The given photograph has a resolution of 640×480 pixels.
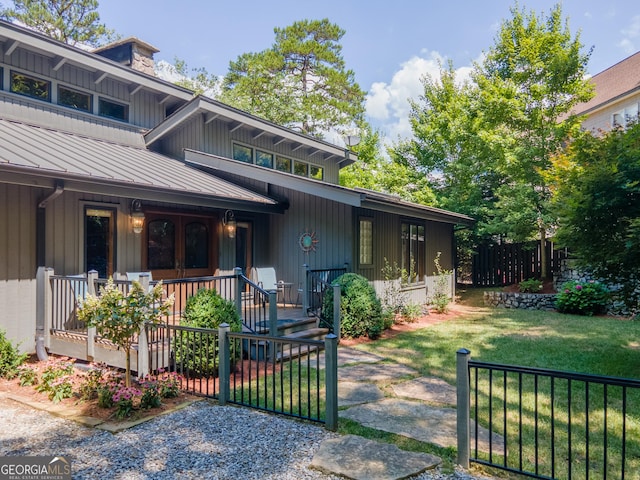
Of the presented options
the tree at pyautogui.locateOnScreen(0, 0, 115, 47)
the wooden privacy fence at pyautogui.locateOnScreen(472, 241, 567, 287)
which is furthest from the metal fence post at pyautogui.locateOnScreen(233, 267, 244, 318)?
the tree at pyautogui.locateOnScreen(0, 0, 115, 47)

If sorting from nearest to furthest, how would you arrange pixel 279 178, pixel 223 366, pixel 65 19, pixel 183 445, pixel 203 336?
pixel 183 445, pixel 223 366, pixel 203 336, pixel 279 178, pixel 65 19

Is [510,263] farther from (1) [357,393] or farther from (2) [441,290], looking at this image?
(1) [357,393]

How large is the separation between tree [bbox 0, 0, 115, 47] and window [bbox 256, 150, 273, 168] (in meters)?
15.3

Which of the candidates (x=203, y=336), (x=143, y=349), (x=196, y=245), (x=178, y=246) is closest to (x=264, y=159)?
(x=196, y=245)

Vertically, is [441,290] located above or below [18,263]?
below

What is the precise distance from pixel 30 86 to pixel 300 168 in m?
7.37

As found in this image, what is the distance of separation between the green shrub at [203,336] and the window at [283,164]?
282 inches

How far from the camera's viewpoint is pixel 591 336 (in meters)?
8.42

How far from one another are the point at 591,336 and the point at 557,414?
4.95 meters

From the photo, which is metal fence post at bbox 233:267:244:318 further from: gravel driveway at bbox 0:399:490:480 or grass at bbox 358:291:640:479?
gravel driveway at bbox 0:399:490:480

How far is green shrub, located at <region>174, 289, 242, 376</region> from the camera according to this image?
5.37m

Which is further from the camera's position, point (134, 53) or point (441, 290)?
point (441, 290)

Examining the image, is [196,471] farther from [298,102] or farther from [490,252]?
[298,102]

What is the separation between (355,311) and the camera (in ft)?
27.1
